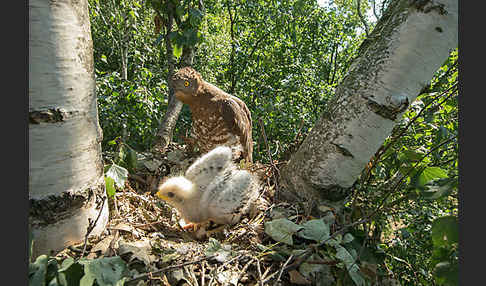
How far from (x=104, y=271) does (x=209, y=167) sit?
1.02m

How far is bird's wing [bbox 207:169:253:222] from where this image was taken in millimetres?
1499

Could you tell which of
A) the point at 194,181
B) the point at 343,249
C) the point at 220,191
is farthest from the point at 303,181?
the point at 194,181

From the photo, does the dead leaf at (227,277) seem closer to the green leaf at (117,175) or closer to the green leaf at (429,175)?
the green leaf at (117,175)

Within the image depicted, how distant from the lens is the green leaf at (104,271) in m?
0.75

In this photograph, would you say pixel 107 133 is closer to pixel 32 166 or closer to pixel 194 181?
pixel 194 181

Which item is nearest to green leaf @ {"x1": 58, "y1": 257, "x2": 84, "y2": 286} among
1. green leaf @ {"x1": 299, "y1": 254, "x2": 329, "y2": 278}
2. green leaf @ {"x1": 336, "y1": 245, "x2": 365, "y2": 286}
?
green leaf @ {"x1": 299, "y1": 254, "x2": 329, "y2": 278}

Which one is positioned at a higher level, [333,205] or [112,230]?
[333,205]

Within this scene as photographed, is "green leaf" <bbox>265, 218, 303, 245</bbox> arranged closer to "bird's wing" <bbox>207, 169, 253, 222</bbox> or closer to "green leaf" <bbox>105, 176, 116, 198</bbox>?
"bird's wing" <bbox>207, 169, 253, 222</bbox>

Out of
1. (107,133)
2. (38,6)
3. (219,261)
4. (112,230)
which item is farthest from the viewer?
(107,133)

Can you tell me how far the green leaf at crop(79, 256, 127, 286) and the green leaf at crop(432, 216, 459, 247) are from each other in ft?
3.05

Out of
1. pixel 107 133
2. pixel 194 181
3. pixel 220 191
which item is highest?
pixel 220 191

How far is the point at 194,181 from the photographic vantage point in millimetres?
1798

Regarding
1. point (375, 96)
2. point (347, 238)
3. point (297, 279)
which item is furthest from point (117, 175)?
point (375, 96)

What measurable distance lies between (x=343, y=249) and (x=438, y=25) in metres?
0.94
